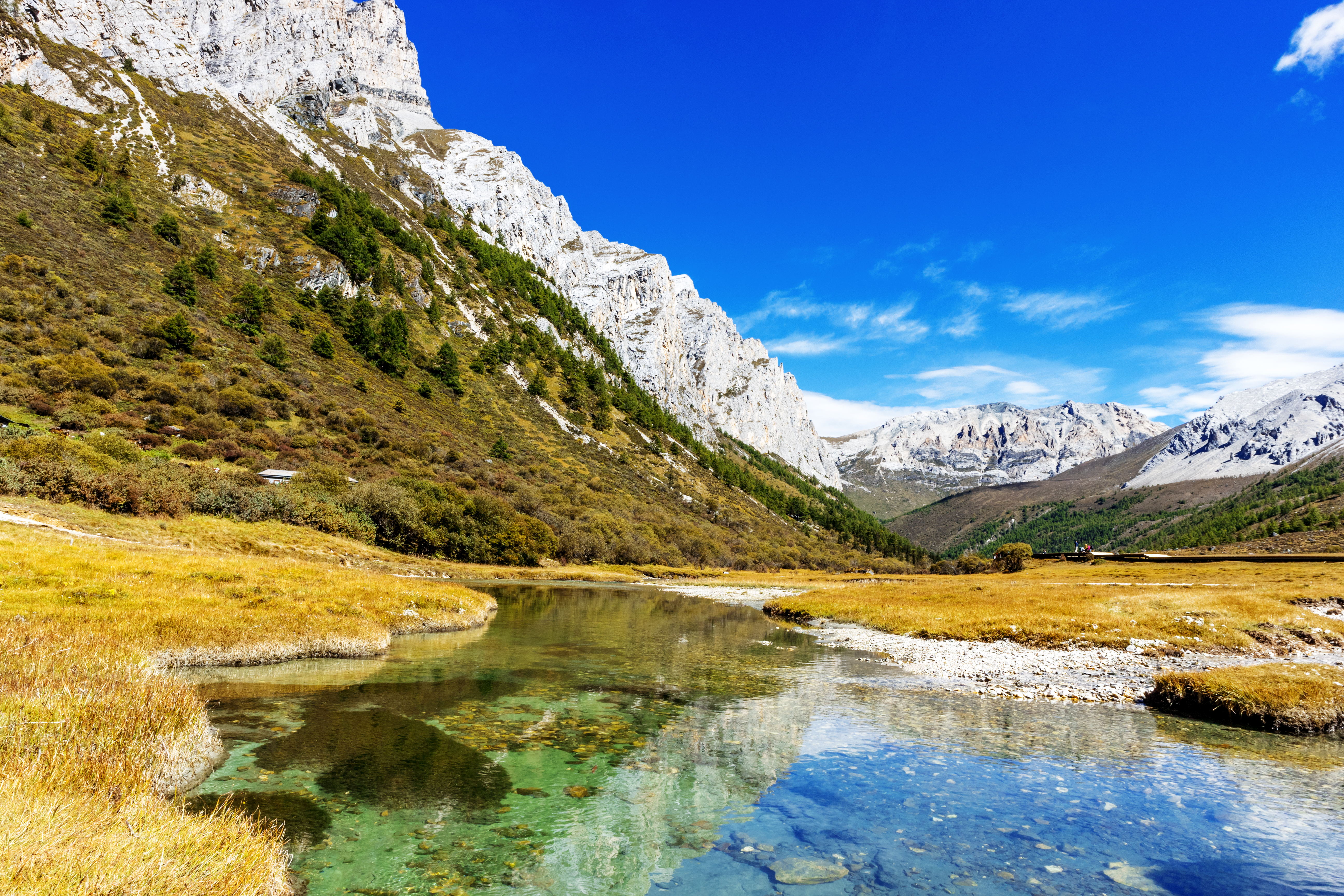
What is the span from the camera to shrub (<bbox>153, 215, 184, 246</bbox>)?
318ft

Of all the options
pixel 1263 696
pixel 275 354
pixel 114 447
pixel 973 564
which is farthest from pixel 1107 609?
pixel 275 354

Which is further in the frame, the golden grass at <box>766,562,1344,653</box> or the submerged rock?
the golden grass at <box>766,562,1344,653</box>

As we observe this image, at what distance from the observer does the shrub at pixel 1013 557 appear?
9838 cm

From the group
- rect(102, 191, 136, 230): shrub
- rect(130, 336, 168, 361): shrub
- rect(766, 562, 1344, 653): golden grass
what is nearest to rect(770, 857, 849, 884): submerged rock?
rect(766, 562, 1344, 653): golden grass

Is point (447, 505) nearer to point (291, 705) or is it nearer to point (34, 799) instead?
point (291, 705)

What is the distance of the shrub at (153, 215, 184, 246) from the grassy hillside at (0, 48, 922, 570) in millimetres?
283

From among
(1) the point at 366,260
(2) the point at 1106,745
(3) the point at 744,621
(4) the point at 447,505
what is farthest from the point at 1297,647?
(1) the point at 366,260

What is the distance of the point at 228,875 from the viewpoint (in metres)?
6.00

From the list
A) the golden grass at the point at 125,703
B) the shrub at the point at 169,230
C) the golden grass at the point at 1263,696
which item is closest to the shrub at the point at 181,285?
the shrub at the point at 169,230

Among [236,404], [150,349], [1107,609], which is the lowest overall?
[1107,609]

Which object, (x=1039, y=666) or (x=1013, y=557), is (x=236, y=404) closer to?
(x=1039, y=666)

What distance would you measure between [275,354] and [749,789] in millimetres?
97894

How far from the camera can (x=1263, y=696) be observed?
58.7 feet

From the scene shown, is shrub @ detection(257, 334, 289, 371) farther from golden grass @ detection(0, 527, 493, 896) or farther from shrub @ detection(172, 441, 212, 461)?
golden grass @ detection(0, 527, 493, 896)
